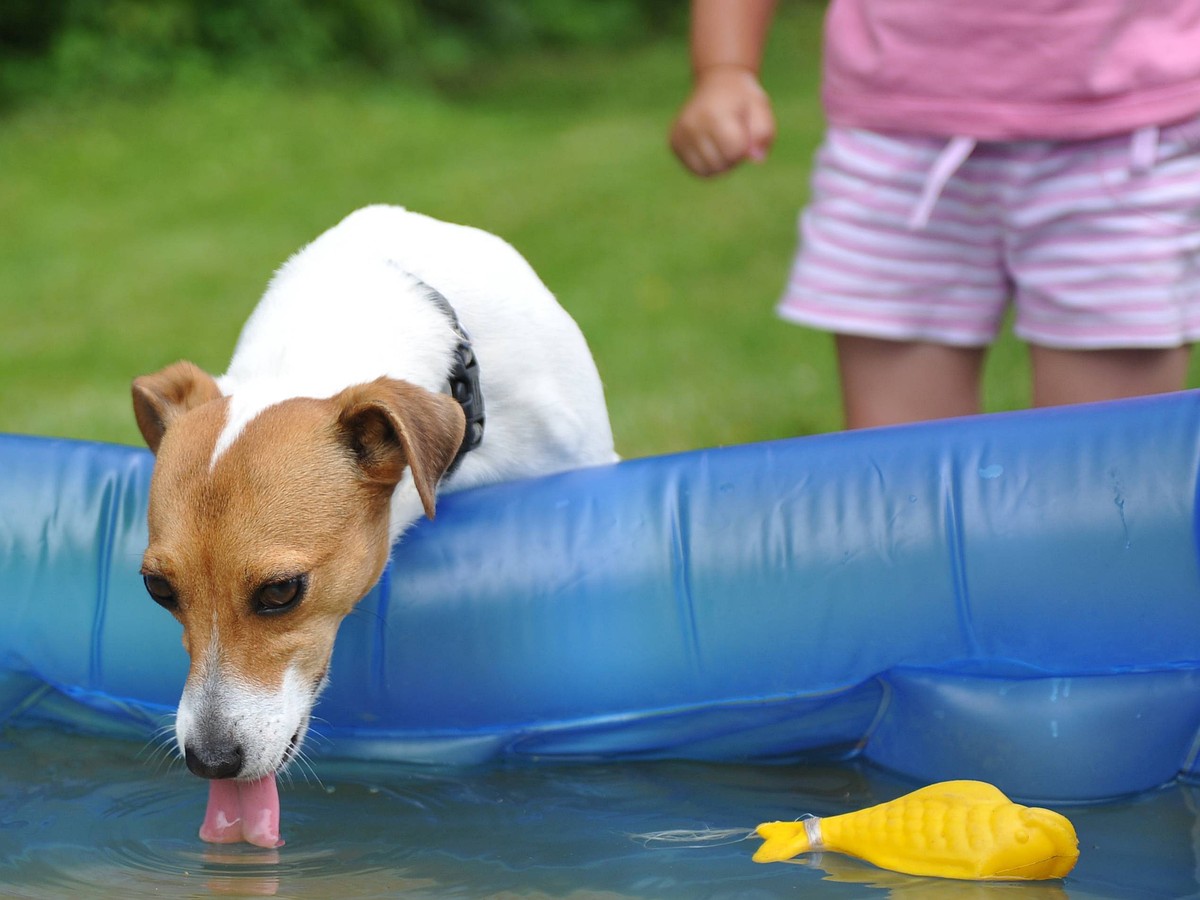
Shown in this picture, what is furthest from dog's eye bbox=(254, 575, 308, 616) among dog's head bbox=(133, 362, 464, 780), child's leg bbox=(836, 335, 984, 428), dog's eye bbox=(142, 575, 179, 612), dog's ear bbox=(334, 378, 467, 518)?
child's leg bbox=(836, 335, 984, 428)

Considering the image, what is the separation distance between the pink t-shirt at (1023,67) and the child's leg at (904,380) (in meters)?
0.52

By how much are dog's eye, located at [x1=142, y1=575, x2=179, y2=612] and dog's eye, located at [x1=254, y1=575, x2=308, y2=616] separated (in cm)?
15

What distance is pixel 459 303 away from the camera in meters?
3.32

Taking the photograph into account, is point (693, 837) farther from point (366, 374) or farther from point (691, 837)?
point (366, 374)

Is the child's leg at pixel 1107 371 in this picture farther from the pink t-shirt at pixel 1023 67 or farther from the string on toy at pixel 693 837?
the string on toy at pixel 693 837

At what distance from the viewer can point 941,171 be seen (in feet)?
10.6

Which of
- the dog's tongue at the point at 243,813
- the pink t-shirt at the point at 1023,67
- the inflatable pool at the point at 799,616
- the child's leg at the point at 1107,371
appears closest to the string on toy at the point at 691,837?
the inflatable pool at the point at 799,616

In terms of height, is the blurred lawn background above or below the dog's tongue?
above

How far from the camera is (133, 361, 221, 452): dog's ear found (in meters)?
A: 2.95

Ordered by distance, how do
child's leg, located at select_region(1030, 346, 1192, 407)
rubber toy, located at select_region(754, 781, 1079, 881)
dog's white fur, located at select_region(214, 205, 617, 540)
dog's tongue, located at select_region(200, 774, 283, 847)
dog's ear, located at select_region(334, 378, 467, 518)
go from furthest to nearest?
child's leg, located at select_region(1030, 346, 1192, 407)
dog's white fur, located at select_region(214, 205, 617, 540)
dog's tongue, located at select_region(200, 774, 283, 847)
dog's ear, located at select_region(334, 378, 467, 518)
rubber toy, located at select_region(754, 781, 1079, 881)

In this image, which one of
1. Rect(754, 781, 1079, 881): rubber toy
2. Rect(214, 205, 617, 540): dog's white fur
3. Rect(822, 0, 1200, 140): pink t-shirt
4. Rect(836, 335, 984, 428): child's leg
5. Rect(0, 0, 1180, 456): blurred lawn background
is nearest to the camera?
Rect(754, 781, 1079, 881): rubber toy

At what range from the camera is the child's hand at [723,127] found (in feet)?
10.5

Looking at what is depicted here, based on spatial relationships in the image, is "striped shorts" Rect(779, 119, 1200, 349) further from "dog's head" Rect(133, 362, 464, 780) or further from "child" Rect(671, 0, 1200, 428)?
"dog's head" Rect(133, 362, 464, 780)

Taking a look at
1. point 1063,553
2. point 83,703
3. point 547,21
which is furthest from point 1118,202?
point 547,21
